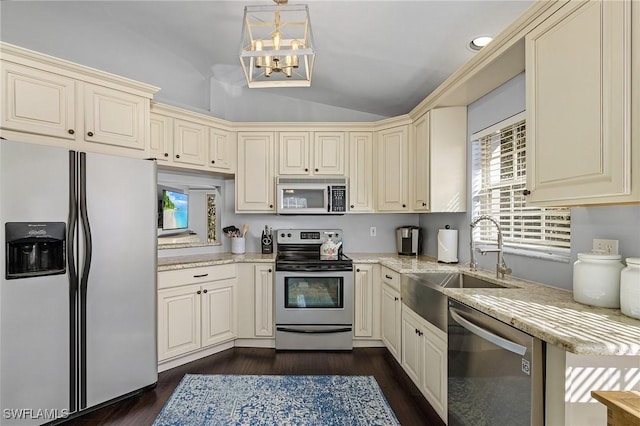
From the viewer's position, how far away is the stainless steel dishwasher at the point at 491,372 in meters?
1.23

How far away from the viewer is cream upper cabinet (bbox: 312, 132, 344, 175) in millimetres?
3725

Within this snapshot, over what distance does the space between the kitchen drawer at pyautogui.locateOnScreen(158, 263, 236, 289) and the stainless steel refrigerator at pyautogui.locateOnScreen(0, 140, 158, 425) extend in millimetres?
329

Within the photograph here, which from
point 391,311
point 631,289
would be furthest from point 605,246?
point 391,311

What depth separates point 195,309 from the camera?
10.0ft

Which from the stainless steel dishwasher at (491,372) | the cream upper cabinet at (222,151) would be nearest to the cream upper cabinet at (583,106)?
the stainless steel dishwasher at (491,372)

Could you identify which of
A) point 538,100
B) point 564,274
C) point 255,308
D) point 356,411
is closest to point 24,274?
point 255,308

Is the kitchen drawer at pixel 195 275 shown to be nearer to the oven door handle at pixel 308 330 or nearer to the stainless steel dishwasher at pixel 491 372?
the oven door handle at pixel 308 330

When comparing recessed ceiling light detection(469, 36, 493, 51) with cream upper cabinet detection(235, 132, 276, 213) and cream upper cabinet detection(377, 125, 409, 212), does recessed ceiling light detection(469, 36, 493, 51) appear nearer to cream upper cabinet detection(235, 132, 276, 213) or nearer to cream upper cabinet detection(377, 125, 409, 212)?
cream upper cabinet detection(377, 125, 409, 212)

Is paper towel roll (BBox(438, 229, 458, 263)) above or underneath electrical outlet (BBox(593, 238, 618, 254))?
underneath

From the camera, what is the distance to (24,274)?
193cm

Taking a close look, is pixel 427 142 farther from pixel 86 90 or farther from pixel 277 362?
pixel 86 90

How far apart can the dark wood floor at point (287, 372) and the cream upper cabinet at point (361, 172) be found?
1.53m

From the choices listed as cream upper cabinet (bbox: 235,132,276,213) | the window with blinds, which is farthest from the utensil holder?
the window with blinds

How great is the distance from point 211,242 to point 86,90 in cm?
198
